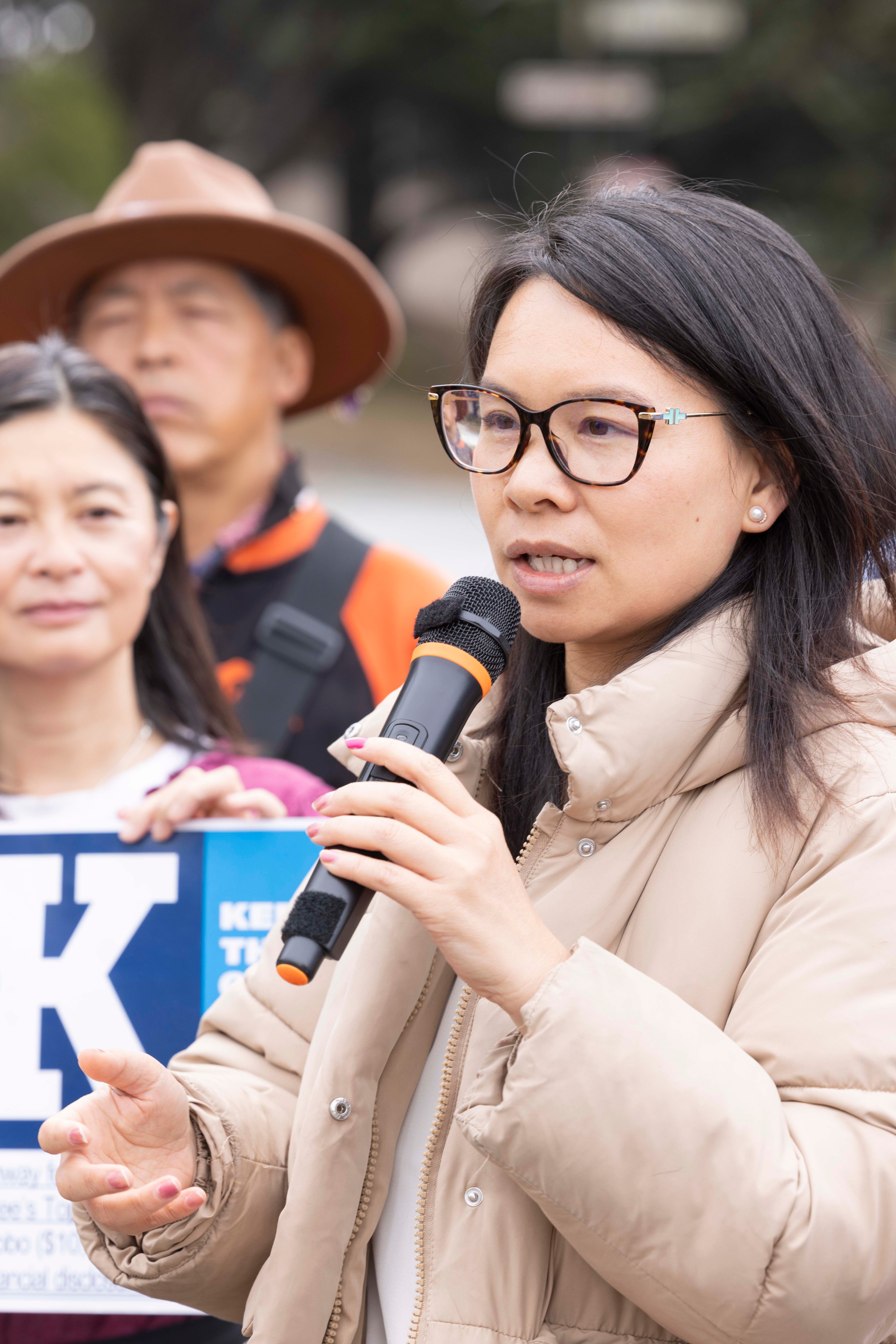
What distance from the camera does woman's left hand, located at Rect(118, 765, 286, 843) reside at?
2.54 metres

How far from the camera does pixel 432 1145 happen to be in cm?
165

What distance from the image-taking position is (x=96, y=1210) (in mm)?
1709

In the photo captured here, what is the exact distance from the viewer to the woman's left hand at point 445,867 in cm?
140

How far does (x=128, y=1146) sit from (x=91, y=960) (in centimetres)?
82

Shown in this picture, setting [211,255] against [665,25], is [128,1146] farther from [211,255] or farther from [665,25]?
[665,25]

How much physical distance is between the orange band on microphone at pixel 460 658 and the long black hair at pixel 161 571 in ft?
5.08

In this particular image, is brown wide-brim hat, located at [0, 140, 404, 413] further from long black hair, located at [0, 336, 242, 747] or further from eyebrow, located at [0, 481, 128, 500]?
eyebrow, located at [0, 481, 128, 500]

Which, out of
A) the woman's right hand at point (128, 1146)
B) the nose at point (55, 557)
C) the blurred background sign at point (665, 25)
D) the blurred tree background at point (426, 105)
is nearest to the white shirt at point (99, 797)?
the nose at point (55, 557)

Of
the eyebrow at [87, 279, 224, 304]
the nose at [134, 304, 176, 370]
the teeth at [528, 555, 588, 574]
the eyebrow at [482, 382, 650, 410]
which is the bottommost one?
the teeth at [528, 555, 588, 574]

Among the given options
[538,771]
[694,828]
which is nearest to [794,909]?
[694,828]

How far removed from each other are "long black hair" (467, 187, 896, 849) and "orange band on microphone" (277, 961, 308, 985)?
1.79 feet

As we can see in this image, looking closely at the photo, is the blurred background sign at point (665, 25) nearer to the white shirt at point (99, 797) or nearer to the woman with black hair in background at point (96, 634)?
the woman with black hair in background at point (96, 634)

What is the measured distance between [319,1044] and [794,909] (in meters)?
0.68

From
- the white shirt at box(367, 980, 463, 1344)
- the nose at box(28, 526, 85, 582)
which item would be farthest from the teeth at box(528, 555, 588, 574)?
the nose at box(28, 526, 85, 582)
